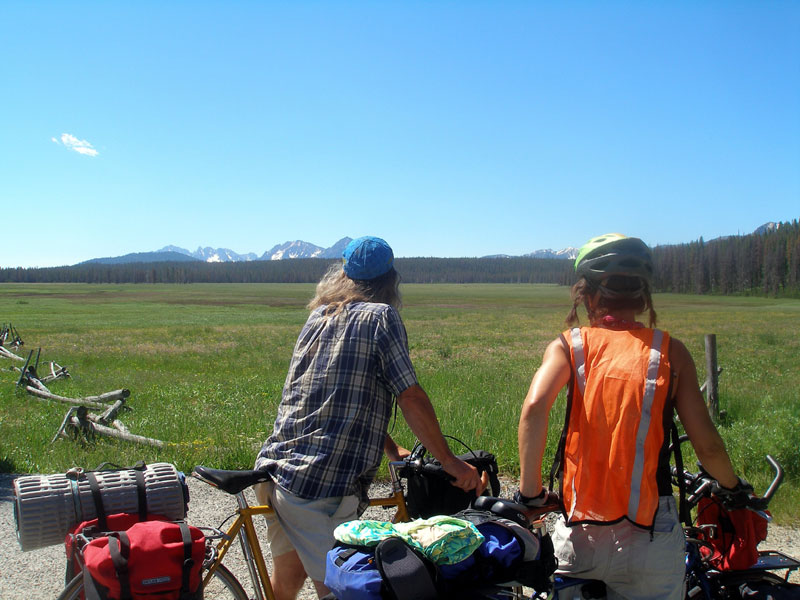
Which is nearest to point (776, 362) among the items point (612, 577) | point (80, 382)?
point (80, 382)

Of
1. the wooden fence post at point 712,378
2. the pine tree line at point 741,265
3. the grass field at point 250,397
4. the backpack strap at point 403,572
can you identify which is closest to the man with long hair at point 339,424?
the backpack strap at point 403,572

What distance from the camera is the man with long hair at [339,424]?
2.57 meters

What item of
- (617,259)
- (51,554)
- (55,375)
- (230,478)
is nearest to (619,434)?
(617,259)

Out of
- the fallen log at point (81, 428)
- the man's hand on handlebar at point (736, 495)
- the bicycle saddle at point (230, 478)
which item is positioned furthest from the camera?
the fallen log at point (81, 428)

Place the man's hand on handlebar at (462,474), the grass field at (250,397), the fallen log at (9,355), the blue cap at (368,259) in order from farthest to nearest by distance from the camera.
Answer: the fallen log at (9,355) → the grass field at (250,397) → the blue cap at (368,259) → the man's hand on handlebar at (462,474)

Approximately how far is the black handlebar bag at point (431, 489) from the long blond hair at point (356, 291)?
2.29 feet

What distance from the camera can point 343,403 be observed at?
2.57 metres

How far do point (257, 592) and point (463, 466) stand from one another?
106cm

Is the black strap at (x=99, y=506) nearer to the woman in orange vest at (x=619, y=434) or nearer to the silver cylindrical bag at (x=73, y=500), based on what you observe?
the silver cylindrical bag at (x=73, y=500)

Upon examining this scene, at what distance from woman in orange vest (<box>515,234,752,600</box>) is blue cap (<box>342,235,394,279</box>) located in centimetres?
92

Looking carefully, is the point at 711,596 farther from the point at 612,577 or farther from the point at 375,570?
the point at 375,570

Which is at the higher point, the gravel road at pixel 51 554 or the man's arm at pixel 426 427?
the man's arm at pixel 426 427

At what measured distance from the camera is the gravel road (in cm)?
389

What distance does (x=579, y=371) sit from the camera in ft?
6.68
